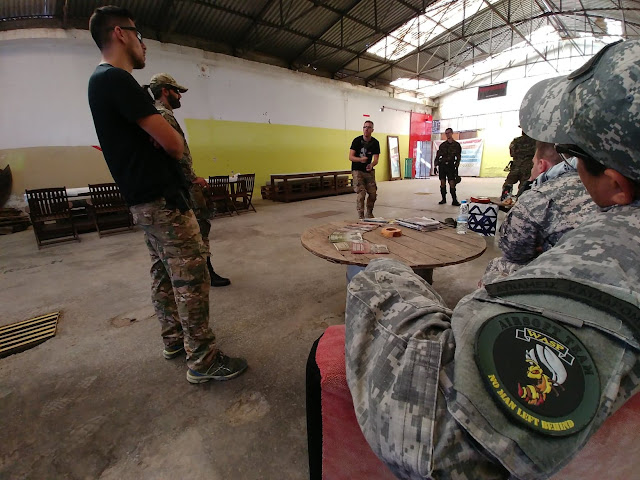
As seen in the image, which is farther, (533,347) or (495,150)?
(495,150)

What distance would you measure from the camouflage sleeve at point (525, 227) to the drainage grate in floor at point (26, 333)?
9.24 feet

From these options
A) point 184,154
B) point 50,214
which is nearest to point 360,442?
point 184,154

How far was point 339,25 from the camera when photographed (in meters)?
7.85

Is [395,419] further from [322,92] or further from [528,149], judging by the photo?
[322,92]

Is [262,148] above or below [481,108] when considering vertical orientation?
below

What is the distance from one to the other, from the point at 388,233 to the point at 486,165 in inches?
526

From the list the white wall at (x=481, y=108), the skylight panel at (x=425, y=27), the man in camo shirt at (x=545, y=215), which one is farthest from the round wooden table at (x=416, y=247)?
the white wall at (x=481, y=108)

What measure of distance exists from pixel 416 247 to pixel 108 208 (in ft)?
15.9

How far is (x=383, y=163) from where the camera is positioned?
12.0 meters

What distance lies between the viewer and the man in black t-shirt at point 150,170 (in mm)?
1185

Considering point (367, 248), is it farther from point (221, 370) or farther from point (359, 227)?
point (221, 370)

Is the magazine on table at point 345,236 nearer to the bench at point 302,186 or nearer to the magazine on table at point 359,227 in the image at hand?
the magazine on table at point 359,227

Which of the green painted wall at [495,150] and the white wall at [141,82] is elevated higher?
the white wall at [141,82]

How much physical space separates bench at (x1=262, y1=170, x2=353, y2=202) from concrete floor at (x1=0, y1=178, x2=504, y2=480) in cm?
433
